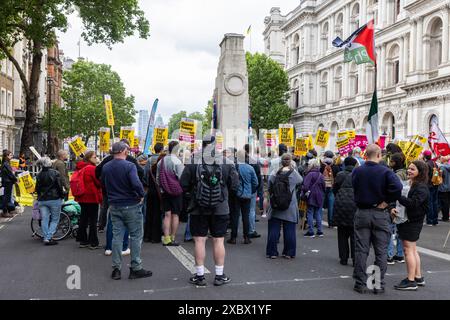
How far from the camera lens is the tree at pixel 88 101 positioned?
6024cm

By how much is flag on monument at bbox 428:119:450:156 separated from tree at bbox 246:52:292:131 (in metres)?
38.7

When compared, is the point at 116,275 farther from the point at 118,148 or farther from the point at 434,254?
the point at 434,254

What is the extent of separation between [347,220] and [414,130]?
31837 mm

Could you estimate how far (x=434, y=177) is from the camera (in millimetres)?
13438

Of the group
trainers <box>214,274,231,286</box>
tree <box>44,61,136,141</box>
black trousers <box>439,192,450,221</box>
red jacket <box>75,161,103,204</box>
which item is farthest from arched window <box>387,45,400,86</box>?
trainers <box>214,274,231,286</box>

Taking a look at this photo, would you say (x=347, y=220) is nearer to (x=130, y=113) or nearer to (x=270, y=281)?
(x=270, y=281)

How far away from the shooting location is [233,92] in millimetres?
19328

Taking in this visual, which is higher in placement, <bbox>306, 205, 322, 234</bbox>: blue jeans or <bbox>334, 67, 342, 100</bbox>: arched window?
<bbox>334, 67, 342, 100</bbox>: arched window

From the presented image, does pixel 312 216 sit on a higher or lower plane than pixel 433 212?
higher

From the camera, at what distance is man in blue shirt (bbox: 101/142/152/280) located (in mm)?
6926

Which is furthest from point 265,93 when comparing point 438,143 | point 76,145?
point 76,145

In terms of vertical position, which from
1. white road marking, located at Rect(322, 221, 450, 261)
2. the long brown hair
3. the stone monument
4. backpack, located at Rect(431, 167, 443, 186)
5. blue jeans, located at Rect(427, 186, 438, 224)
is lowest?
white road marking, located at Rect(322, 221, 450, 261)

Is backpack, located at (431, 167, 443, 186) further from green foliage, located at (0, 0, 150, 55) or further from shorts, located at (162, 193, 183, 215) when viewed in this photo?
green foliage, located at (0, 0, 150, 55)

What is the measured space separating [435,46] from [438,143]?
24230 millimetres
